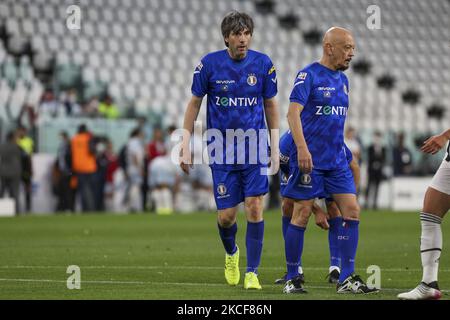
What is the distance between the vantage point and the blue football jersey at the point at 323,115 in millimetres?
9062

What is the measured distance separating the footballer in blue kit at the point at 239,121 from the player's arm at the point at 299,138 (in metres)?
0.57

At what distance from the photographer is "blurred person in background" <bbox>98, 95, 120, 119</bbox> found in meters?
26.8

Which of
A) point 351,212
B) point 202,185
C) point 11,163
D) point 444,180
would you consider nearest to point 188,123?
point 351,212

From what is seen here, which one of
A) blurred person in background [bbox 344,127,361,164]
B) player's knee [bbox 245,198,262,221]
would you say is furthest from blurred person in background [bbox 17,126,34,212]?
player's knee [bbox 245,198,262,221]

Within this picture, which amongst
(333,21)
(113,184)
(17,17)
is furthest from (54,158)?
(333,21)

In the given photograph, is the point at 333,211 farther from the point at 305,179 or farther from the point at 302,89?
the point at 302,89

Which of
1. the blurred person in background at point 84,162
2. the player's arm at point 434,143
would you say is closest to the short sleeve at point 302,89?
the player's arm at point 434,143

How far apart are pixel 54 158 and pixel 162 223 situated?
5.59m

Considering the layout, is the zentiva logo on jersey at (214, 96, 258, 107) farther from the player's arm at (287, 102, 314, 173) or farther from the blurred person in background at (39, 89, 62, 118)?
the blurred person in background at (39, 89, 62, 118)

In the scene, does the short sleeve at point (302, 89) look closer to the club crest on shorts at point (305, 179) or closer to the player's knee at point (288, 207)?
the club crest on shorts at point (305, 179)

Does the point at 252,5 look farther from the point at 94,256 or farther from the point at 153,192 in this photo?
the point at 94,256

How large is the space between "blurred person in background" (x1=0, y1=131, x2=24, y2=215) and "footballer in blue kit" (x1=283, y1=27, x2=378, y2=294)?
52.1ft

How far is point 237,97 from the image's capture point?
30.6 feet

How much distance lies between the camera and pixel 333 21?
1367 inches
